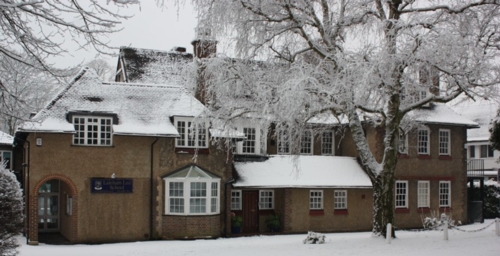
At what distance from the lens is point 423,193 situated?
1288 inches

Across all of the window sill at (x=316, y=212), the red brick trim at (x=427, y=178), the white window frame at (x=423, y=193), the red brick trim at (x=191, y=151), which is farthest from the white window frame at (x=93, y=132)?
the white window frame at (x=423, y=193)

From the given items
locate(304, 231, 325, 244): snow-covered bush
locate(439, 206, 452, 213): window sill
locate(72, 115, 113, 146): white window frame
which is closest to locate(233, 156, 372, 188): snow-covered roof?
locate(439, 206, 452, 213): window sill

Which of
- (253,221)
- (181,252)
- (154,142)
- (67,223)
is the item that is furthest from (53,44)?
(253,221)

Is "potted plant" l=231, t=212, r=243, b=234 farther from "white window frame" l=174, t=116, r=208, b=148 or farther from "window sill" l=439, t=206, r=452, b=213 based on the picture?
"window sill" l=439, t=206, r=452, b=213

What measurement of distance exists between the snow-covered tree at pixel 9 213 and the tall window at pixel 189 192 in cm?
874

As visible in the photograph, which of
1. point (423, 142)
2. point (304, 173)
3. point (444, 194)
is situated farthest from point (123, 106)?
point (444, 194)

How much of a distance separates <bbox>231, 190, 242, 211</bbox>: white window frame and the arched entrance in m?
7.80

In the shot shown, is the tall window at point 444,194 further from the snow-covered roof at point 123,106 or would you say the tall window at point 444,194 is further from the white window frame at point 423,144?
the snow-covered roof at point 123,106

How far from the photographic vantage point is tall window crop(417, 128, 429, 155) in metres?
32.7

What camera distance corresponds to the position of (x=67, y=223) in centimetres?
2686

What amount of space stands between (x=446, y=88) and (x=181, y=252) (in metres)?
10.8

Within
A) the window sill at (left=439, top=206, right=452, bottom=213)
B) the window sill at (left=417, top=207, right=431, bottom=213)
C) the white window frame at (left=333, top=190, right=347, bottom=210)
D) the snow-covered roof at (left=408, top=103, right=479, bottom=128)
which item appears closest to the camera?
the white window frame at (left=333, top=190, right=347, bottom=210)

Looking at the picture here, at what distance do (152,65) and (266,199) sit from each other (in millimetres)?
11779

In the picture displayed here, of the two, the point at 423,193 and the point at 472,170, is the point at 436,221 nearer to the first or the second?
the point at 423,193
